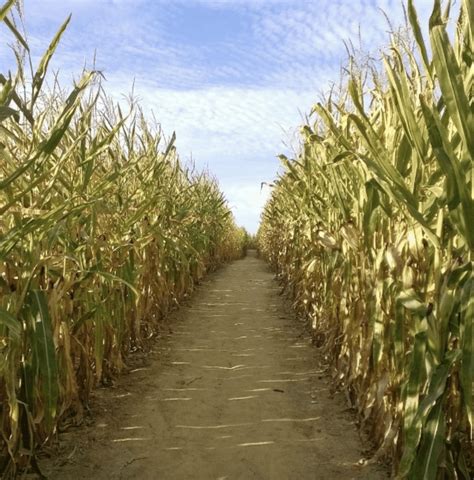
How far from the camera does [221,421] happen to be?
326cm

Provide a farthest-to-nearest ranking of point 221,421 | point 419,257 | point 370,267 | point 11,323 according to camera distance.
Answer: point 221,421 → point 370,267 → point 419,257 → point 11,323

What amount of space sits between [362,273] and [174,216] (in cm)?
353

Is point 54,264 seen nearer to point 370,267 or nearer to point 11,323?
point 11,323

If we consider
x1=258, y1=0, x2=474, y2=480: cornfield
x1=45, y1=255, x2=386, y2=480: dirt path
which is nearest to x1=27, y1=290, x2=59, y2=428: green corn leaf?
x1=45, y1=255, x2=386, y2=480: dirt path

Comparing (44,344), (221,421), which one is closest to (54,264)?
(44,344)

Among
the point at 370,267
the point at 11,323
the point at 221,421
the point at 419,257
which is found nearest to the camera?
the point at 11,323

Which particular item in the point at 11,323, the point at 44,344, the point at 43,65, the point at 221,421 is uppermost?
the point at 43,65

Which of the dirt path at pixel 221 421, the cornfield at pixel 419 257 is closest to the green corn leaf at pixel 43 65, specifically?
the cornfield at pixel 419 257

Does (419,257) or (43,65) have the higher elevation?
(43,65)

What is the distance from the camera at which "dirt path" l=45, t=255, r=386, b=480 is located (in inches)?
104

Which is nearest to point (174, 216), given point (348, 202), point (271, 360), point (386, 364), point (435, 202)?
point (271, 360)

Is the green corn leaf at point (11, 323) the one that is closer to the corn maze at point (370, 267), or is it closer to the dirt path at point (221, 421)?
the corn maze at point (370, 267)

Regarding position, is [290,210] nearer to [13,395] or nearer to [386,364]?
[386,364]

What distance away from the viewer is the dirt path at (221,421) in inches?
104
